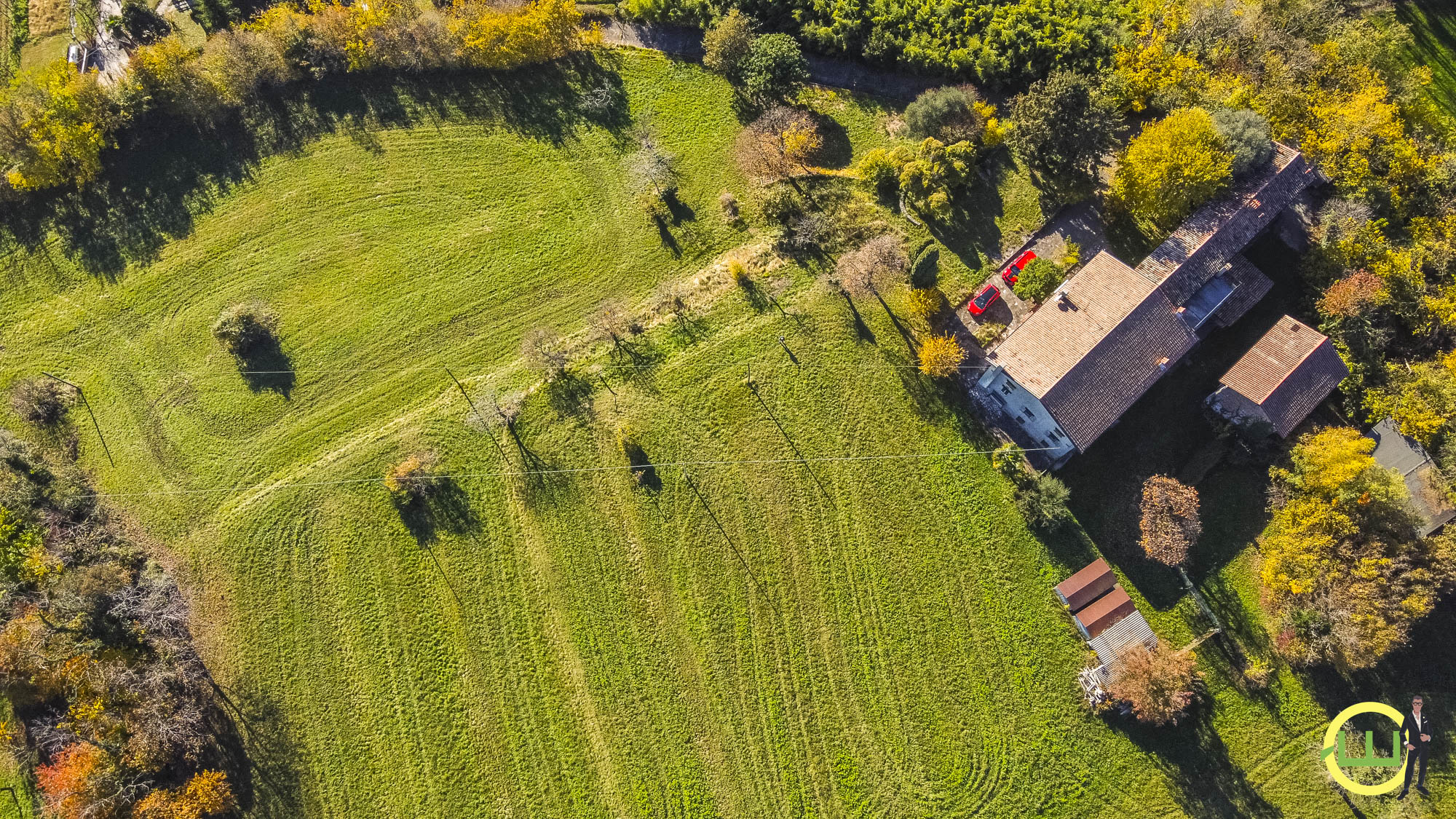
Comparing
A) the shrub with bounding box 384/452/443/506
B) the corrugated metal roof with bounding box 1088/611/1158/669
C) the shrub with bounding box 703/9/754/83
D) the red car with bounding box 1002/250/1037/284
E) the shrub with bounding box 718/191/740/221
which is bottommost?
the corrugated metal roof with bounding box 1088/611/1158/669

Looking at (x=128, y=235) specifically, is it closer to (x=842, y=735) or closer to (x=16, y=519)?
(x=16, y=519)

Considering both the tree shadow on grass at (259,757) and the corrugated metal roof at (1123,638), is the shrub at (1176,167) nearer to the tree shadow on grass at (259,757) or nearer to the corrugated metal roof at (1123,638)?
the corrugated metal roof at (1123,638)

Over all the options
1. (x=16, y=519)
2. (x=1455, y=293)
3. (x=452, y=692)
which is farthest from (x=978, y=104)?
(x=16, y=519)

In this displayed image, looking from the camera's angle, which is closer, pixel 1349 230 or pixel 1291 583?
pixel 1291 583

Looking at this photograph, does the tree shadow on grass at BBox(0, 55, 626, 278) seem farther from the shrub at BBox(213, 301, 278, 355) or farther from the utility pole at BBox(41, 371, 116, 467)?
the shrub at BBox(213, 301, 278, 355)

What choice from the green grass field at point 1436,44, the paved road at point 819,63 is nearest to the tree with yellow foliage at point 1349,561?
the green grass field at point 1436,44

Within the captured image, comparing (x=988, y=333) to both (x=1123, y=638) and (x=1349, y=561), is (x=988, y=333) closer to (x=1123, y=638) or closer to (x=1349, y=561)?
(x=1123, y=638)

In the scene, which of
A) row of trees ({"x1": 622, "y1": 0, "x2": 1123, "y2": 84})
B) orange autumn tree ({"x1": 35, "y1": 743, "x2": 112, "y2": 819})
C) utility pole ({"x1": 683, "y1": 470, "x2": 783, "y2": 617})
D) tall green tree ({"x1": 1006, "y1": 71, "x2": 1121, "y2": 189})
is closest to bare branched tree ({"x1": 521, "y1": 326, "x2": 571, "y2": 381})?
utility pole ({"x1": 683, "y1": 470, "x2": 783, "y2": 617})

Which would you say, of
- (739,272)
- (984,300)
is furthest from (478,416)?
(984,300)
